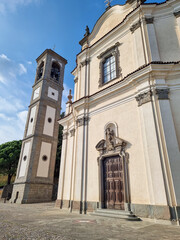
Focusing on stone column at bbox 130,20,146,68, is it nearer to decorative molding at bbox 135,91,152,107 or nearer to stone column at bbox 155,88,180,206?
decorative molding at bbox 135,91,152,107

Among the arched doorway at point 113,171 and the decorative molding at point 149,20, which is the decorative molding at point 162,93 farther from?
the decorative molding at point 149,20

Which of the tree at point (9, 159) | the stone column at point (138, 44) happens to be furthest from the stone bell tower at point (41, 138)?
the stone column at point (138, 44)

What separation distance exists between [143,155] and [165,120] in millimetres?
1678

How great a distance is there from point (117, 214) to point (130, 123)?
3.90 metres

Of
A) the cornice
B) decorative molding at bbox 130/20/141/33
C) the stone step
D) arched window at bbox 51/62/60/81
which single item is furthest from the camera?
arched window at bbox 51/62/60/81

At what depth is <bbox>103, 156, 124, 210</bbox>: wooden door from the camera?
23.6 feet

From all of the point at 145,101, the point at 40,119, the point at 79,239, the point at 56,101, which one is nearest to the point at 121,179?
the point at 145,101

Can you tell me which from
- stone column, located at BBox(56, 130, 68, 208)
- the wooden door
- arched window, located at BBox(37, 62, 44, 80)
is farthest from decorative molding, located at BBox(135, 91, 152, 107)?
arched window, located at BBox(37, 62, 44, 80)

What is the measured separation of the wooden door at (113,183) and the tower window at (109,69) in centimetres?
511

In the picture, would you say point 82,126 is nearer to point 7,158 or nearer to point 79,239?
point 79,239

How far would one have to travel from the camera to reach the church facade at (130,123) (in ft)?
20.2

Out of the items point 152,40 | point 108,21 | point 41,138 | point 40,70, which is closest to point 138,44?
point 152,40

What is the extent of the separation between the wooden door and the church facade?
0.02 metres

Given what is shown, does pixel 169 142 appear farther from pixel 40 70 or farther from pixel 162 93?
pixel 40 70
